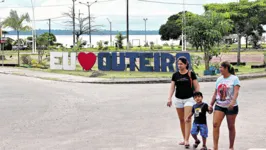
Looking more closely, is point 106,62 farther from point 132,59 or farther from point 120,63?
point 132,59

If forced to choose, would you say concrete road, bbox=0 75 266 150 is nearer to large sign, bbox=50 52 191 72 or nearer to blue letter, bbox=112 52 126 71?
large sign, bbox=50 52 191 72

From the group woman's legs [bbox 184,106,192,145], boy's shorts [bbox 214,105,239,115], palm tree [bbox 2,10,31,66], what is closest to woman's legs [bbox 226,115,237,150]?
boy's shorts [bbox 214,105,239,115]

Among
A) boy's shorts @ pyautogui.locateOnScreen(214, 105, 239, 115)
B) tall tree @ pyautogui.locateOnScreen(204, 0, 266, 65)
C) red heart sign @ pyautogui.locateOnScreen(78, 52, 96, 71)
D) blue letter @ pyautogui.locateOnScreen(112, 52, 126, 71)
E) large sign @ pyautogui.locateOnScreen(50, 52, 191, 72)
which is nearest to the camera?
boy's shorts @ pyautogui.locateOnScreen(214, 105, 239, 115)

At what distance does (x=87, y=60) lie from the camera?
27812 millimetres

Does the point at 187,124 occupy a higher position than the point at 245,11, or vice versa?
the point at 245,11

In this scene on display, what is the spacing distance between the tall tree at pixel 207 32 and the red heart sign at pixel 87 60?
6.02m

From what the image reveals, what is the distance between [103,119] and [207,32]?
15.2m

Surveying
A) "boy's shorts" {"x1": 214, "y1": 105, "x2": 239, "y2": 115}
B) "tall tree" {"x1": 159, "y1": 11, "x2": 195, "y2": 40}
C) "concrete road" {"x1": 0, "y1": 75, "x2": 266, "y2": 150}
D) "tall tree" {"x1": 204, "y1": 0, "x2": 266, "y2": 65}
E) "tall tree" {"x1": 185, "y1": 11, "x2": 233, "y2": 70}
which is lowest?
"concrete road" {"x1": 0, "y1": 75, "x2": 266, "y2": 150}

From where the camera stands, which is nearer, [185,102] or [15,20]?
[185,102]

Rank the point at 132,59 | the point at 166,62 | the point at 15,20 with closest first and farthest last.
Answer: the point at 166,62
the point at 132,59
the point at 15,20

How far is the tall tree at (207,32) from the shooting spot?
25.5 m

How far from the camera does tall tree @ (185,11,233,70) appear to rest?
83.8 ft

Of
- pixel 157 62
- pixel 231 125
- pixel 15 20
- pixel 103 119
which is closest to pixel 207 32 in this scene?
pixel 157 62

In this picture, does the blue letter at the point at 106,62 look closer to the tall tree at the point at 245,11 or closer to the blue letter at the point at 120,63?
the blue letter at the point at 120,63
